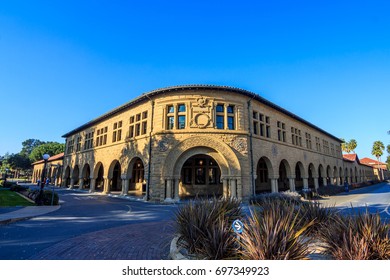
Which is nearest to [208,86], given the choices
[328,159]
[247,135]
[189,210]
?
[247,135]

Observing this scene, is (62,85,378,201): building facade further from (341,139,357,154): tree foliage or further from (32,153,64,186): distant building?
(341,139,357,154): tree foliage

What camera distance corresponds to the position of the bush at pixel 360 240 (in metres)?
3.58

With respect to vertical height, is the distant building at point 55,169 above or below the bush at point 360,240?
above

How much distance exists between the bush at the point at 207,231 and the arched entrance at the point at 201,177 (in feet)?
52.9

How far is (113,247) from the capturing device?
211 inches

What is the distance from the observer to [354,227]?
156 inches

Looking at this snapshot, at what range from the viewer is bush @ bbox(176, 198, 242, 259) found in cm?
404

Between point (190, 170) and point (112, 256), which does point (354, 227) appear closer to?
point (112, 256)

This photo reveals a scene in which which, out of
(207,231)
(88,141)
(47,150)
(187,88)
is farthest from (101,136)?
(47,150)

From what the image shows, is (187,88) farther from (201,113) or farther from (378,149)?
(378,149)

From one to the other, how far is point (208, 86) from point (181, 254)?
1530cm

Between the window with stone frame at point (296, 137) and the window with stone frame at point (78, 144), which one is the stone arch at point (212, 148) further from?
the window with stone frame at point (78, 144)

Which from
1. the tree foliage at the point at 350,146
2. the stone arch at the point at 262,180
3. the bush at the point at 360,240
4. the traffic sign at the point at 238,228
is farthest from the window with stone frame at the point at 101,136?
the tree foliage at the point at 350,146

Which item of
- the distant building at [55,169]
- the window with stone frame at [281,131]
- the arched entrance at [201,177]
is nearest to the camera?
the arched entrance at [201,177]
